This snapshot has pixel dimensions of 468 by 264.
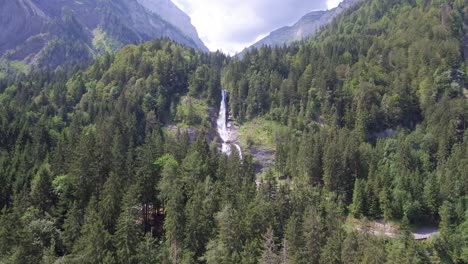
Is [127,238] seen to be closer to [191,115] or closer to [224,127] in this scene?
[191,115]

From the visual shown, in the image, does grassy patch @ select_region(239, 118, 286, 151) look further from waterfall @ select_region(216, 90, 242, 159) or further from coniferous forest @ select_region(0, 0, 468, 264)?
waterfall @ select_region(216, 90, 242, 159)

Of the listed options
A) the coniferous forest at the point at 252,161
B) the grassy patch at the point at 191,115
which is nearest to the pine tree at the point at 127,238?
the coniferous forest at the point at 252,161

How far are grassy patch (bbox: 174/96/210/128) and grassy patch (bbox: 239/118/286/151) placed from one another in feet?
48.8

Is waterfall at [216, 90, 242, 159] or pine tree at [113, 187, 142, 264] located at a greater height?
waterfall at [216, 90, 242, 159]

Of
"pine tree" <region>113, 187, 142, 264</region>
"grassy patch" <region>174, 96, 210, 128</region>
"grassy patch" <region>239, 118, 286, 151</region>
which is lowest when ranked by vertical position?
"pine tree" <region>113, 187, 142, 264</region>

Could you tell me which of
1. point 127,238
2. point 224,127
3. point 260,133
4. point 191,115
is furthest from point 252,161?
point 127,238

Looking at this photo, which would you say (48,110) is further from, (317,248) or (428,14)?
(428,14)

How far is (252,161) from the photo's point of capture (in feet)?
378

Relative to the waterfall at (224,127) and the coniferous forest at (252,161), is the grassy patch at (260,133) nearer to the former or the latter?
the coniferous forest at (252,161)

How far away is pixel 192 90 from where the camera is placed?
182250mm

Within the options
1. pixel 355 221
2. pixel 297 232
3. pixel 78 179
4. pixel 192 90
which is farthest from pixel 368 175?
pixel 192 90

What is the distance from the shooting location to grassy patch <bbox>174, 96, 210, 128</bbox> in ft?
526

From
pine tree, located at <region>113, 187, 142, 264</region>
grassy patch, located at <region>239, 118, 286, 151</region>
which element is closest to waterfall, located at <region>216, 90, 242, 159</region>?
grassy patch, located at <region>239, 118, 286, 151</region>

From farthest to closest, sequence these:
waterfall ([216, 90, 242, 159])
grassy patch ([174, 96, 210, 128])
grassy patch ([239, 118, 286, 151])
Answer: grassy patch ([174, 96, 210, 128]) → waterfall ([216, 90, 242, 159]) → grassy patch ([239, 118, 286, 151])
